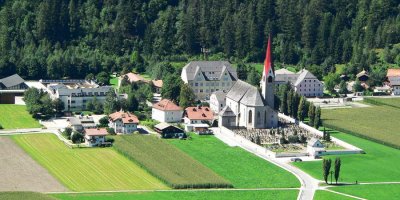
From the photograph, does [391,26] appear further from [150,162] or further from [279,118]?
[150,162]

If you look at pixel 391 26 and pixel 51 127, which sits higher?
pixel 391 26

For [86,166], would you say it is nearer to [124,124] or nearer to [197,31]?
[124,124]

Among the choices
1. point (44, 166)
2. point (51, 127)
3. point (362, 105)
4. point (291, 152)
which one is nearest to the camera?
point (44, 166)

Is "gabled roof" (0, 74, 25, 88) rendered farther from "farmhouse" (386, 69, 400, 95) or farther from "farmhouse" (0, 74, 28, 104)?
"farmhouse" (386, 69, 400, 95)

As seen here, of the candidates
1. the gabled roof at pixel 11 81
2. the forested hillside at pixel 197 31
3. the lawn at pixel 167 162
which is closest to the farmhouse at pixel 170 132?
the lawn at pixel 167 162

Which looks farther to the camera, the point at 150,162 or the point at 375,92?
the point at 375,92

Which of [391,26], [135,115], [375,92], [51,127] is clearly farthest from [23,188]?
[391,26]

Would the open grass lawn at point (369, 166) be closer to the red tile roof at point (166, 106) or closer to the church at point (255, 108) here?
the church at point (255, 108)

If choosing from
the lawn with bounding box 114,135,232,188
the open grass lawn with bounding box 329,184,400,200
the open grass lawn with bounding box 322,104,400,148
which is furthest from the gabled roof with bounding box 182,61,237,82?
the open grass lawn with bounding box 329,184,400,200
